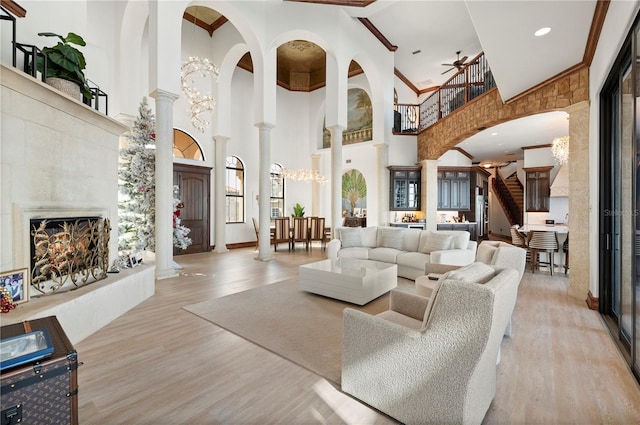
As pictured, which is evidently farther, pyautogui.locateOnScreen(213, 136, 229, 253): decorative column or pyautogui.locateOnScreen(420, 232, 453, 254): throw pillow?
pyautogui.locateOnScreen(213, 136, 229, 253): decorative column

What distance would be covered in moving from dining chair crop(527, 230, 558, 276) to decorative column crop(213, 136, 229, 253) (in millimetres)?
7784

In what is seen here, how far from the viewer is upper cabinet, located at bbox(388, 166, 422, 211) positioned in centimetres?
972

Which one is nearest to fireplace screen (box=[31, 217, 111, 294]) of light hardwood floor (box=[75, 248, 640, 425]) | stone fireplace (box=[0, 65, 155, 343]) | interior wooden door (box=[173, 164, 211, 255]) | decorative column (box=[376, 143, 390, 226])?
stone fireplace (box=[0, 65, 155, 343])

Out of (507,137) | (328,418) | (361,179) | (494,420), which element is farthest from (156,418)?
(361,179)

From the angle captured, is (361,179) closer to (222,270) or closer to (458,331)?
(222,270)

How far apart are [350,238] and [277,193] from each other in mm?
5489

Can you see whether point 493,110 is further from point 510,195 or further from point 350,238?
point 510,195

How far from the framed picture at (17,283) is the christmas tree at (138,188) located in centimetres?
329

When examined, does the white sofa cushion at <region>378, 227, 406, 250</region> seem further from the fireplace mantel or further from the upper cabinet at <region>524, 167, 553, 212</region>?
the upper cabinet at <region>524, 167, 553, 212</region>

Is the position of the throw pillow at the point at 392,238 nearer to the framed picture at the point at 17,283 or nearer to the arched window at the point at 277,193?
the framed picture at the point at 17,283

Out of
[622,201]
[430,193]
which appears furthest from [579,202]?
[430,193]

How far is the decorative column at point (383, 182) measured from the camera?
953cm

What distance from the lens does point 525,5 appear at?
10.1ft

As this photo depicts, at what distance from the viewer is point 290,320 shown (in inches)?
130
